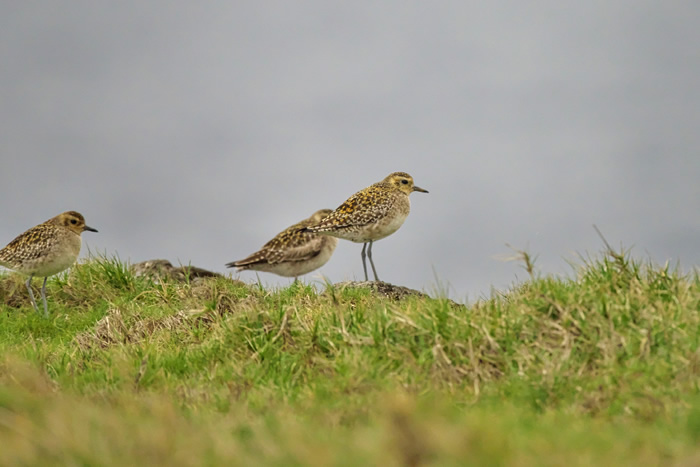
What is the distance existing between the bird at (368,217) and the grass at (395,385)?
4576 millimetres

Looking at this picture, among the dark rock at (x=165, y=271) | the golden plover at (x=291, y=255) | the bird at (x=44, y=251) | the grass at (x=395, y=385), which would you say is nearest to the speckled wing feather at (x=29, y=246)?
A: the bird at (x=44, y=251)

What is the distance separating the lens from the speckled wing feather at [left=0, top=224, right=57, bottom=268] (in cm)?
1512

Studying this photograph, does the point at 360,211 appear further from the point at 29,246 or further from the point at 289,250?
the point at 29,246

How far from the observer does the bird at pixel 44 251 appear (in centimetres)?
1505

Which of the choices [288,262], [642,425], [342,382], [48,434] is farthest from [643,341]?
[288,262]

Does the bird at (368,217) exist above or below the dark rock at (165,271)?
above

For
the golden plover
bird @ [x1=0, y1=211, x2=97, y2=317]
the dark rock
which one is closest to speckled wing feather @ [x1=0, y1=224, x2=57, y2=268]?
bird @ [x1=0, y1=211, x2=97, y2=317]

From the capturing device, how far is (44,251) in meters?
15.0

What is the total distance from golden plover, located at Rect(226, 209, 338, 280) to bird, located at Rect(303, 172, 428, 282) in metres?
1.14

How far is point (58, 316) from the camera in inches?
574

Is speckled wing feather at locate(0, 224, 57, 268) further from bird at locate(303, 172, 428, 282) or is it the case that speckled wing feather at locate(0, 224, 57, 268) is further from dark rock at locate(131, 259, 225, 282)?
bird at locate(303, 172, 428, 282)

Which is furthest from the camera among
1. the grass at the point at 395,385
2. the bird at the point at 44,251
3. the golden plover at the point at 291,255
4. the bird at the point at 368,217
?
the golden plover at the point at 291,255

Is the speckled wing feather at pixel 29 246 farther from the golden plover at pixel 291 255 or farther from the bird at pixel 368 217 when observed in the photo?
the bird at pixel 368 217

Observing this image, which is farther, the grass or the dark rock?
the dark rock
